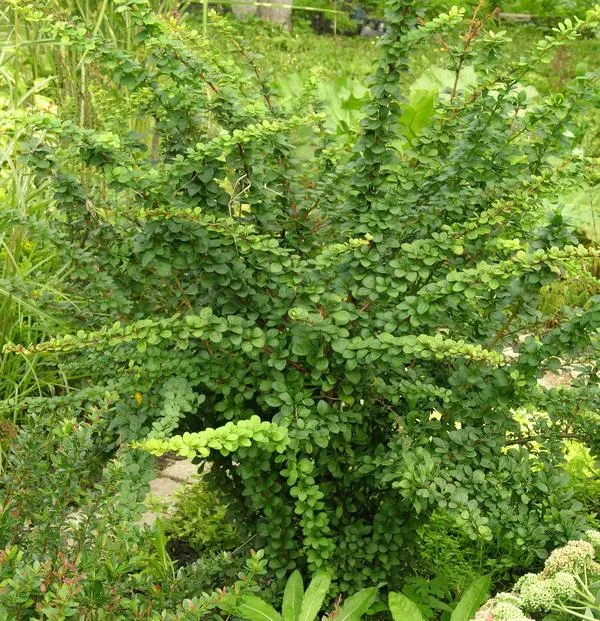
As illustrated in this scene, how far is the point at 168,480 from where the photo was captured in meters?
3.85

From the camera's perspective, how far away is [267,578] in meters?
2.79

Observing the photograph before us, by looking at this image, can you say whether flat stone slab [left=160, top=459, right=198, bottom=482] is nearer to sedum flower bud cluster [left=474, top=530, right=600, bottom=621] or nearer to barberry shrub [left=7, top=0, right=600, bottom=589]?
barberry shrub [left=7, top=0, right=600, bottom=589]

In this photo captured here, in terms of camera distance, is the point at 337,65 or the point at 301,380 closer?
the point at 301,380

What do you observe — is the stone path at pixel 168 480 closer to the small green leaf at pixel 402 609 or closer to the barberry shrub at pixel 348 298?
the barberry shrub at pixel 348 298

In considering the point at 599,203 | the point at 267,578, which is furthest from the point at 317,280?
the point at 599,203

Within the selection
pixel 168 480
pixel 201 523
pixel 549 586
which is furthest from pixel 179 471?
pixel 549 586

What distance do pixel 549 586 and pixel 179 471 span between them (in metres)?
2.07

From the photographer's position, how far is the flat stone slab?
12.7 feet

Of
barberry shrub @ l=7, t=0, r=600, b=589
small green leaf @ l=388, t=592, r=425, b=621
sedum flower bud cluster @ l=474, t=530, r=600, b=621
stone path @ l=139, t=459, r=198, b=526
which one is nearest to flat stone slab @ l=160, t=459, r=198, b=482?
stone path @ l=139, t=459, r=198, b=526

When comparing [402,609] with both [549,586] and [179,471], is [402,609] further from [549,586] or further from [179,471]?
[179,471]

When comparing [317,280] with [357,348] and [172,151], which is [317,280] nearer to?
[357,348]

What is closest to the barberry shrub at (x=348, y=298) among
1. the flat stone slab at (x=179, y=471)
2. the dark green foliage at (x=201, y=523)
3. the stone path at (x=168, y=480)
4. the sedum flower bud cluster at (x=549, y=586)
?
the sedum flower bud cluster at (x=549, y=586)

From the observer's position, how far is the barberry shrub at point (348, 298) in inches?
95.6

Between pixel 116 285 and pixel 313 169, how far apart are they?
0.82 meters
